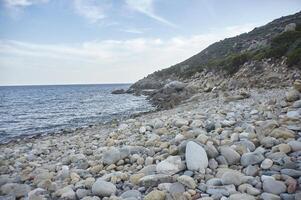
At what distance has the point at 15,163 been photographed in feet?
24.9

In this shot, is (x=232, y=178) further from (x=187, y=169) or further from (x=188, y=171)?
(x=187, y=169)

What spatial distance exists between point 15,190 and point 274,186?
4.08 m

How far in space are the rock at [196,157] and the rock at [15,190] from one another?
278 centimetres

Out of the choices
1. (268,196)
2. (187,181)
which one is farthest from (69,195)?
(268,196)

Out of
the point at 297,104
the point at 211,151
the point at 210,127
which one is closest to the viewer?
the point at 211,151

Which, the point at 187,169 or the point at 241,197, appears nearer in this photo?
the point at 241,197

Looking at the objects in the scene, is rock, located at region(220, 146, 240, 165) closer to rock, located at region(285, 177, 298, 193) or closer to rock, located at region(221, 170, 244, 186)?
rock, located at region(221, 170, 244, 186)

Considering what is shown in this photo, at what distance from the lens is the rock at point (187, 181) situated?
4.45m

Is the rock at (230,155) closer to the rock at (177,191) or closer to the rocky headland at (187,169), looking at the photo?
the rocky headland at (187,169)

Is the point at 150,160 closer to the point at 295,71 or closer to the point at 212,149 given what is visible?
the point at 212,149

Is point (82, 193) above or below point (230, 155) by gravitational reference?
below

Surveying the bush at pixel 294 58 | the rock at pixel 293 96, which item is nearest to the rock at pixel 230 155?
the rock at pixel 293 96

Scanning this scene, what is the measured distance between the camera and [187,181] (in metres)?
4.52

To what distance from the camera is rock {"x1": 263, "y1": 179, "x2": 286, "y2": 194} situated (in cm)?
398
